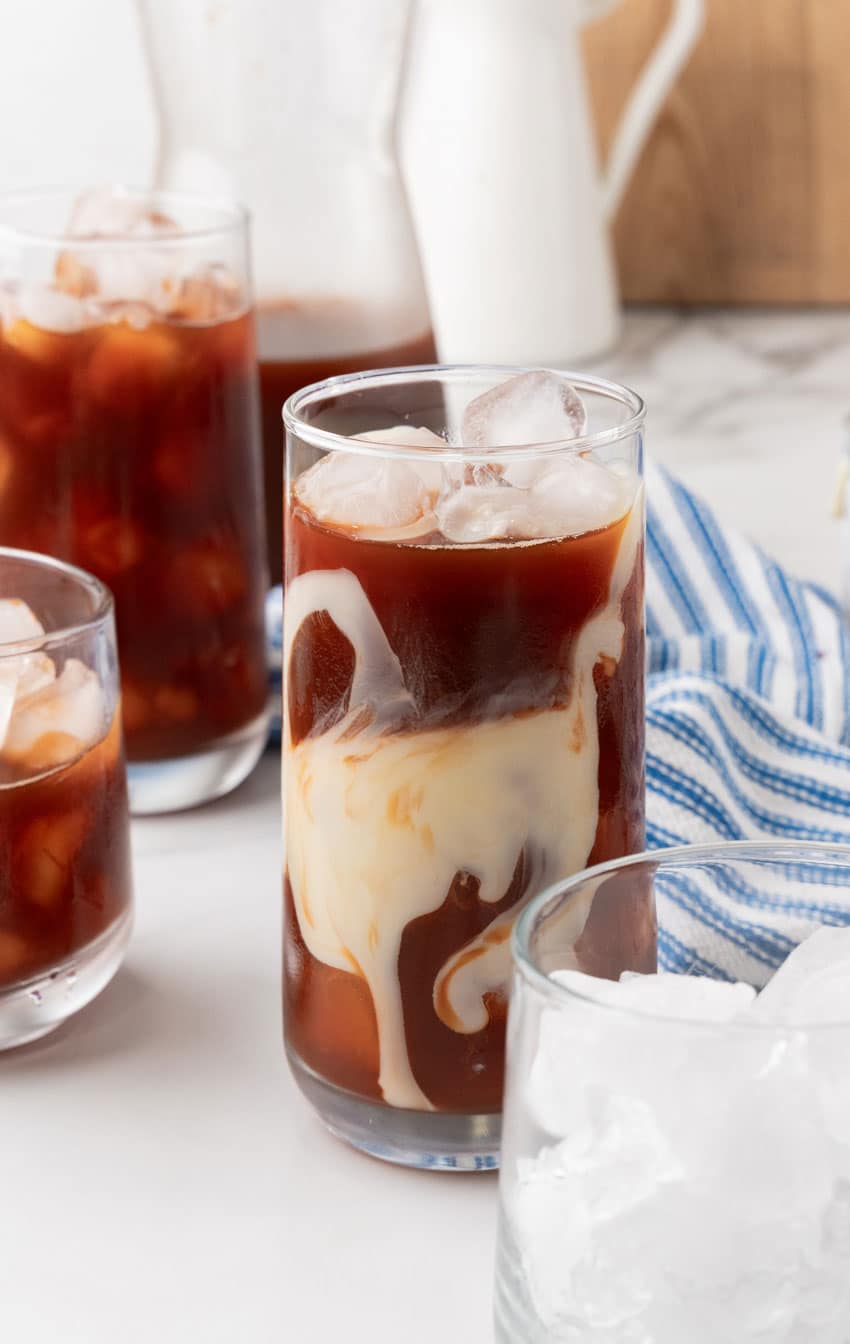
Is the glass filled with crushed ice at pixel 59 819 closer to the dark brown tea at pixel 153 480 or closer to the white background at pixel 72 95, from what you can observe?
the dark brown tea at pixel 153 480

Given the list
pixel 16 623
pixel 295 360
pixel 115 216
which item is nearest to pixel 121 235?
pixel 115 216

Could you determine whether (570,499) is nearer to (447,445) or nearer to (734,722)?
(447,445)

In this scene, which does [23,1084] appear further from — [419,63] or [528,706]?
[419,63]

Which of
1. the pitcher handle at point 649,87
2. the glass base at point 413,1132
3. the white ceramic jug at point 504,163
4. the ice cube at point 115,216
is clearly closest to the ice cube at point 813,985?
the glass base at point 413,1132

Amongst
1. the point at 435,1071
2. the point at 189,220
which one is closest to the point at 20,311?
the point at 189,220

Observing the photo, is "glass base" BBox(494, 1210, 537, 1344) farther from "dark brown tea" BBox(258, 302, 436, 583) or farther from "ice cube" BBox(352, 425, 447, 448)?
"dark brown tea" BBox(258, 302, 436, 583)

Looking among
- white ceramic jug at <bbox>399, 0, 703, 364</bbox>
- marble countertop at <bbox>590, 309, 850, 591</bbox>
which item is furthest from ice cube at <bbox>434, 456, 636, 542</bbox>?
white ceramic jug at <bbox>399, 0, 703, 364</bbox>
